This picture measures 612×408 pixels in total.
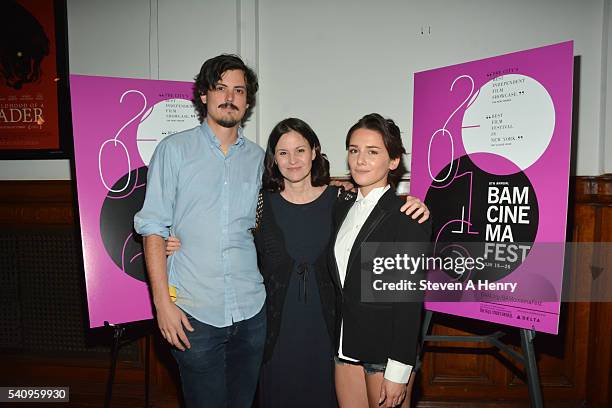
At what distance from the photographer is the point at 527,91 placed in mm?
1689

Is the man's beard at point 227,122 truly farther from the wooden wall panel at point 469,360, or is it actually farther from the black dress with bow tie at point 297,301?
the wooden wall panel at point 469,360

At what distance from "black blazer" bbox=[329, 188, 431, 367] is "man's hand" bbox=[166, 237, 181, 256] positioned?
696 millimetres

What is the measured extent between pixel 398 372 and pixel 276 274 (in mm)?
625

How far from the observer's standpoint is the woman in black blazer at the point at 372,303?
1378mm

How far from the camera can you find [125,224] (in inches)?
79.3

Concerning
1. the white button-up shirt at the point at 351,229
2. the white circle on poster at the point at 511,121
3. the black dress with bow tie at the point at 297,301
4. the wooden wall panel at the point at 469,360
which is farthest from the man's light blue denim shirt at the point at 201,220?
the wooden wall panel at the point at 469,360

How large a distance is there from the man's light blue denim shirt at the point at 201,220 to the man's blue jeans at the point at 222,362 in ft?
0.22

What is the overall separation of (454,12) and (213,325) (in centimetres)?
222

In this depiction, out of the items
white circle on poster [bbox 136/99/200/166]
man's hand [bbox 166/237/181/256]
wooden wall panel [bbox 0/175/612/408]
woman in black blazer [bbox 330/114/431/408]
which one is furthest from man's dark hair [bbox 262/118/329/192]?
wooden wall panel [bbox 0/175/612/408]

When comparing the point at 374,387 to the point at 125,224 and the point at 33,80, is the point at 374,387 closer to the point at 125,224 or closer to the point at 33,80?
the point at 125,224

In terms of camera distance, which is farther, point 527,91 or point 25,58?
point 25,58

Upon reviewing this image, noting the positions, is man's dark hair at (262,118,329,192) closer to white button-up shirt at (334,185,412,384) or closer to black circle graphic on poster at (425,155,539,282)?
white button-up shirt at (334,185,412,384)

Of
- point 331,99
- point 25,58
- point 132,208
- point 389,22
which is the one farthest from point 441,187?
point 25,58

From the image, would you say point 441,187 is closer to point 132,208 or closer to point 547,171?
point 547,171
